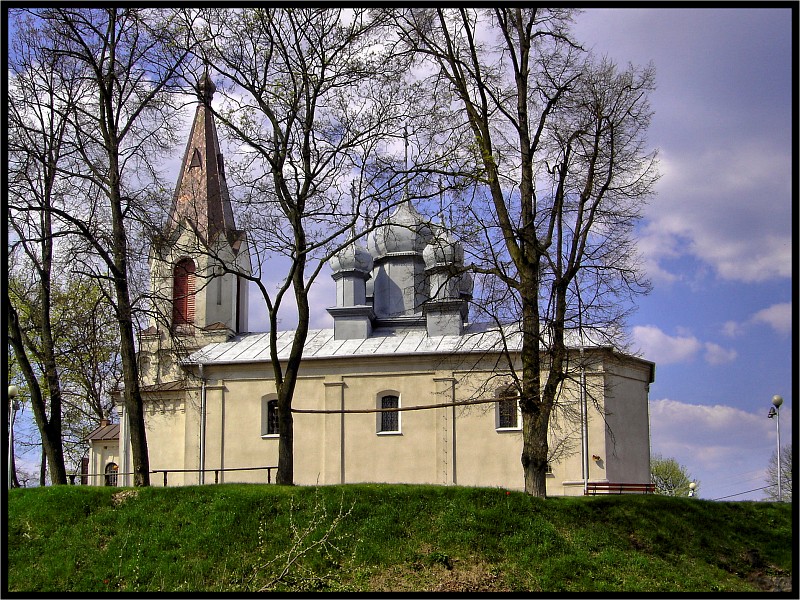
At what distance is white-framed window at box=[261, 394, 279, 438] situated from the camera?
1142 inches

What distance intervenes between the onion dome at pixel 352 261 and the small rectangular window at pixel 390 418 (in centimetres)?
601

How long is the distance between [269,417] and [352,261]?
662 cm

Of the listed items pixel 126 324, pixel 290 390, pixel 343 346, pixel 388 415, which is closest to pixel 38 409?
pixel 126 324

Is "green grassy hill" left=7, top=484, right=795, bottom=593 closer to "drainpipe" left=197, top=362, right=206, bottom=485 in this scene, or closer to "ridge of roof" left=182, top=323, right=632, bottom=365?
"ridge of roof" left=182, top=323, right=632, bottom=365

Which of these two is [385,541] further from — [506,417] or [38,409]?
[506,417]

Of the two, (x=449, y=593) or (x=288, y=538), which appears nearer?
(x=449, y=593)

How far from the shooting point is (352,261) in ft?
107

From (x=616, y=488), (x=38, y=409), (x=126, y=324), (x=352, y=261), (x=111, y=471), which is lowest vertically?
(x=111, y=471)

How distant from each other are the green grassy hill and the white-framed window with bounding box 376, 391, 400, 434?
12.0 m

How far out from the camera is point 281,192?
734 inches

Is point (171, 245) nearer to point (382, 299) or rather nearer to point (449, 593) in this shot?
point (449, 593)

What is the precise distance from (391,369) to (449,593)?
51.6ft

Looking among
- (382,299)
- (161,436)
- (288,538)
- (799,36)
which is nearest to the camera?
(799,36)

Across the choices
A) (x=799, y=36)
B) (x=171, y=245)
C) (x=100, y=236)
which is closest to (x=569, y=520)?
(x=799, y=36)
